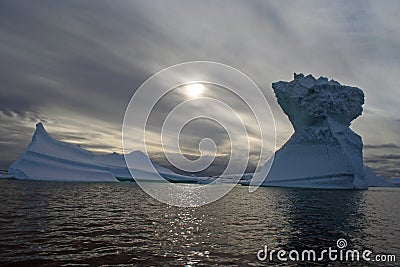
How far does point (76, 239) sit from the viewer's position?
1105 centimetres

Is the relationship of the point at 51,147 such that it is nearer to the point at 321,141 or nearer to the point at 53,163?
the point at 53,163

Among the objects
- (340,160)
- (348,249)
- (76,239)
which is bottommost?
(76,239)

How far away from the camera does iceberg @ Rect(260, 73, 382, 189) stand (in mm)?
52156

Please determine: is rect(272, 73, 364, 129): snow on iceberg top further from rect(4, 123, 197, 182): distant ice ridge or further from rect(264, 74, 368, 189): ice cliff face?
rect(4, 123, 197, 182): distant ice ridge

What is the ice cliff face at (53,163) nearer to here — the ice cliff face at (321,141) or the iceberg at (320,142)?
the iceberg at (320,142)

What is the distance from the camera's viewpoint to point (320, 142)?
54656 mm

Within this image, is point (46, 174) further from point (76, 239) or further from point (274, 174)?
point (76, 239)

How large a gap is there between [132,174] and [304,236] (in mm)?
79743

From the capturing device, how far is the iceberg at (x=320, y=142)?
52156mm

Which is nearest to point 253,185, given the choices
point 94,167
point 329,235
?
point 94,167

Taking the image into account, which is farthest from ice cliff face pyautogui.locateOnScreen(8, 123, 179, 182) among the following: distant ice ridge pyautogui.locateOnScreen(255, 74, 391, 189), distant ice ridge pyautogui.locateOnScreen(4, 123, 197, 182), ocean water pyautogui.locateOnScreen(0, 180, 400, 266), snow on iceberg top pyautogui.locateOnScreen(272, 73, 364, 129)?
snow on iceberg top pyautogui.locateOnScreen(272, 73, 364, 129)

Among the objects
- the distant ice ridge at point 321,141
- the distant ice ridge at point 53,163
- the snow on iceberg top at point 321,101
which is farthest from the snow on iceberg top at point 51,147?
the snow on iceberg top at point 321,101

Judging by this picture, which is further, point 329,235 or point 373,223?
point 373,223

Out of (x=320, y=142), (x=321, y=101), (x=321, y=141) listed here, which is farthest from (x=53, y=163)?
(x=321, y=101)
